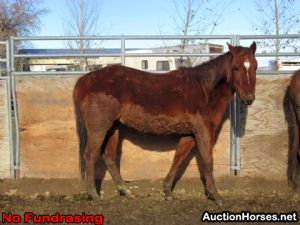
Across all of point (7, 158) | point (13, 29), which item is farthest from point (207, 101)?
point (13, 29)

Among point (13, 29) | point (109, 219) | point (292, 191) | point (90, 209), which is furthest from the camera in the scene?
point (13, 29)

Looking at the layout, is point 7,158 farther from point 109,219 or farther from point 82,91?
point 109,219

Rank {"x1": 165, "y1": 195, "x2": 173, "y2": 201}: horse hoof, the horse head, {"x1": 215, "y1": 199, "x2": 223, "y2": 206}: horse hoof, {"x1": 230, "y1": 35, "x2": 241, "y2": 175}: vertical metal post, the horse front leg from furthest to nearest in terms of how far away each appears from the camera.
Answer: {"x1": 230, "y1": 35, "x2": 241, "y2": 175}: vertical metal post < {"x1": 165, "y1": 195, "x2": 173, "y2": 201}: horse hoof < the horse front leg < {"x1": 215, "y1": 199, "x2": 223, "y2": 206}: horse hoof < the horse head

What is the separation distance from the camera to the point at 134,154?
7113 millimetres

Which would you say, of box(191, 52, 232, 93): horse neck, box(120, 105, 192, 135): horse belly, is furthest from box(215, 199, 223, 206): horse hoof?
box(191, 52, 232, 93): horse neck

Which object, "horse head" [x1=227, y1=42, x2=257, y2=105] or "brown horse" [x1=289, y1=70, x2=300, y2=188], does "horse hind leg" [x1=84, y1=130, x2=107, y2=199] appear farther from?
"brown horse" [x1=289, y1=70, x2=300, y2=188]

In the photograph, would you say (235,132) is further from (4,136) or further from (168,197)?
(4,136)

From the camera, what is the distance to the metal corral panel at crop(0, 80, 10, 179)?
7133 mm

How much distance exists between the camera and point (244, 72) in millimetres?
5676

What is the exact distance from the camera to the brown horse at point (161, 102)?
595 centimetres

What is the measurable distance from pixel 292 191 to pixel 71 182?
146 inches

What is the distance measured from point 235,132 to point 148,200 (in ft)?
6.54

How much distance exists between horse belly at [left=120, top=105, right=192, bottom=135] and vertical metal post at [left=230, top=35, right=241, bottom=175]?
1.25m

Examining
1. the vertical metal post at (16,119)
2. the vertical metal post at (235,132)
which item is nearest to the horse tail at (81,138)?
the vertical metal post at (16,119)
